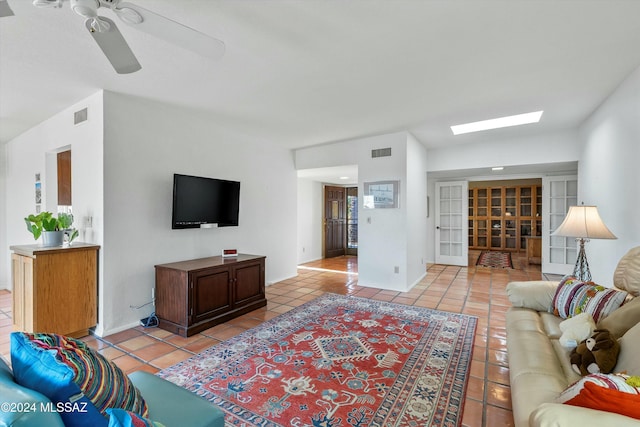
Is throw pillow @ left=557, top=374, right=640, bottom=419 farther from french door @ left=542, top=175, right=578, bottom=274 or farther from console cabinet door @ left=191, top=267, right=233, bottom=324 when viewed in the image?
french door @ left=542, top=175, right=578, bottom=274

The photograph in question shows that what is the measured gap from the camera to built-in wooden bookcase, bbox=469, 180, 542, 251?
8.90m

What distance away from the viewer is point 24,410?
0.67 metres

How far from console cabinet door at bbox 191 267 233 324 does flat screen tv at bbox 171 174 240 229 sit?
71cm

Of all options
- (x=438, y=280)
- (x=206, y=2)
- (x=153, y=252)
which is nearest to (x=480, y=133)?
(x=438, y=280)

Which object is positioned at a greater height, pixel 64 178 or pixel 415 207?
pixel 64 178

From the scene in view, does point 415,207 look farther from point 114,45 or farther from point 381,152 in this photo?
point 114,45

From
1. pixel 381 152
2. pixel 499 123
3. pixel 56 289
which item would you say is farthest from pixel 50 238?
pixel 499 123

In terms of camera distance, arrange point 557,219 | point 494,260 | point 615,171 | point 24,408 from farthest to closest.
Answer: point 494,260 < point 557,219 < point 615,171 < point 24,408

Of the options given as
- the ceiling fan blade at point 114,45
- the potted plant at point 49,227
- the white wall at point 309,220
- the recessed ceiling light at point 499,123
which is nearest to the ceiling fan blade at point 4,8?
the ceiling fan blade at point 114,45

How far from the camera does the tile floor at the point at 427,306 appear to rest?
2090mm

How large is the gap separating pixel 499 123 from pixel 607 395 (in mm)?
4084

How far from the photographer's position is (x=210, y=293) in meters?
3.28

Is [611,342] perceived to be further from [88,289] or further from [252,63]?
[88,289]

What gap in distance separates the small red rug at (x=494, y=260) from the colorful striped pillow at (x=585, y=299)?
4.89 m
